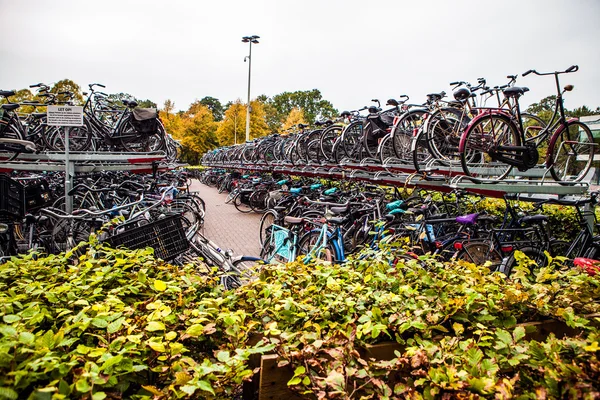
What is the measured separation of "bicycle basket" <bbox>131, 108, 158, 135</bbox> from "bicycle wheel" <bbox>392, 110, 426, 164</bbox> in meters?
5.94

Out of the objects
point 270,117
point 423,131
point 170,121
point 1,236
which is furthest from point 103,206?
point 270,117

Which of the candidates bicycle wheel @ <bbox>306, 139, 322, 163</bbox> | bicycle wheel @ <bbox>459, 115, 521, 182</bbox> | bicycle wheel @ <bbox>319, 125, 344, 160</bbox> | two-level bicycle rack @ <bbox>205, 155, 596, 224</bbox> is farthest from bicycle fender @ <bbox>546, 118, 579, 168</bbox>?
bicycle wheel @ <bbox>306, 139, 322, 163</bbox>

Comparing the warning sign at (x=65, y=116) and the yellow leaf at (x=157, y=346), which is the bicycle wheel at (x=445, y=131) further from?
the warning sign at (x=65, y=116)

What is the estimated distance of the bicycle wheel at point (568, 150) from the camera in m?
4.70

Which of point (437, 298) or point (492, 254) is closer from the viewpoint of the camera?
point (437, 298)

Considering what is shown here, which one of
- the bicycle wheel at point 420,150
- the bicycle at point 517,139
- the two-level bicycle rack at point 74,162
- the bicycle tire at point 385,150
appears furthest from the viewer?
the bicycle tire at point 385,150

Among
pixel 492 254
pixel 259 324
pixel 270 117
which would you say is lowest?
pixel 492 254

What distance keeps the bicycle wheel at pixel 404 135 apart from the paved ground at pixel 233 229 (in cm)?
346

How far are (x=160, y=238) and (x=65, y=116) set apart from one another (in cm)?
306

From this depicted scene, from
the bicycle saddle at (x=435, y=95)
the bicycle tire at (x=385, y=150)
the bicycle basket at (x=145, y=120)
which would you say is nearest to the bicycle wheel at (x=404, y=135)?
the bicycle tire at (x=385, y=150)

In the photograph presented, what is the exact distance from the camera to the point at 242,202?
41.6ft

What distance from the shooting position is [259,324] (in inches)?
61.4

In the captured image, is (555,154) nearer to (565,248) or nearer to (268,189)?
(565,248)

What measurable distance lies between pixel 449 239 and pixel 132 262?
382 cm
